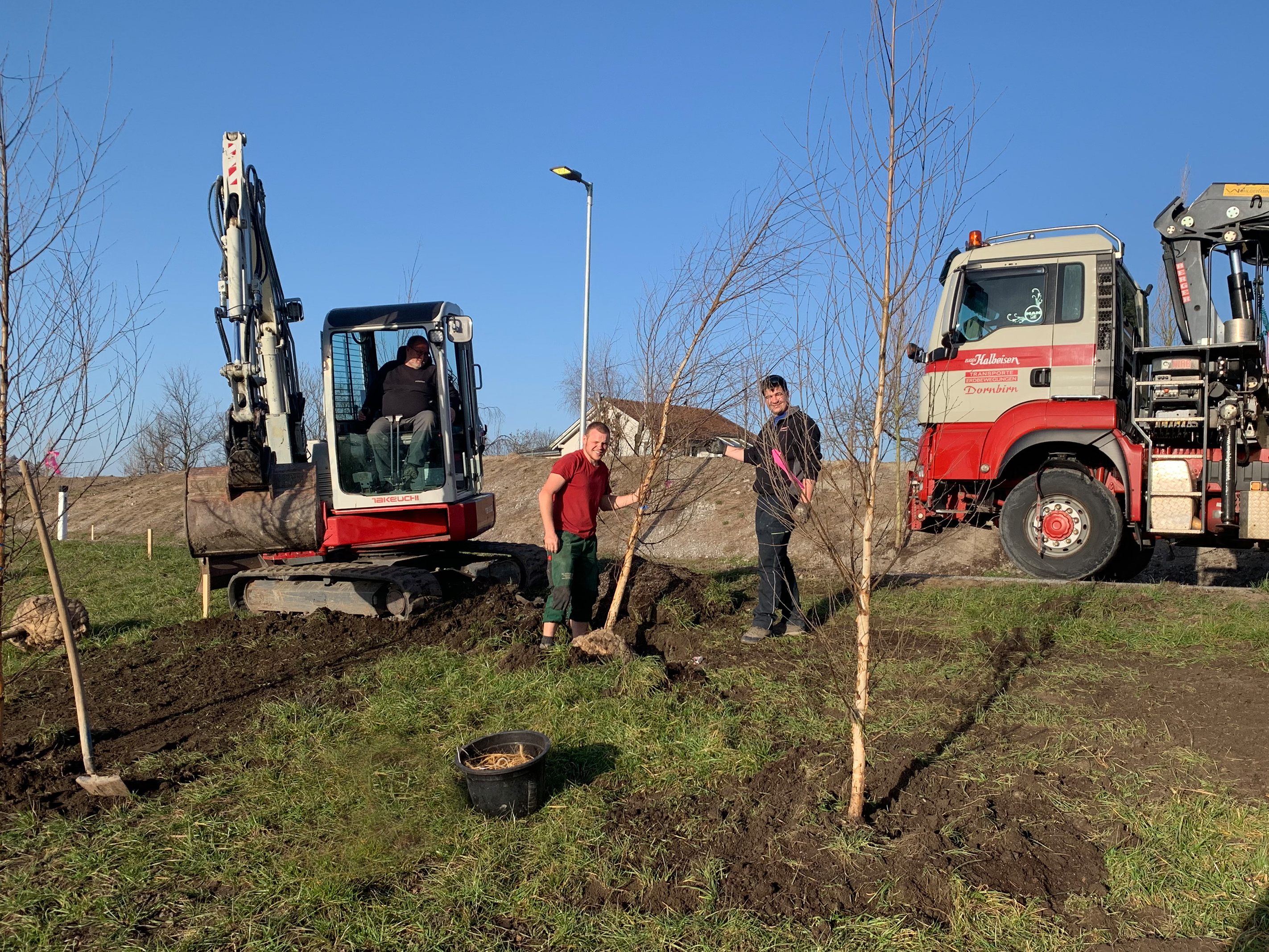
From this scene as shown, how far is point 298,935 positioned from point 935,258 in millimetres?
3450

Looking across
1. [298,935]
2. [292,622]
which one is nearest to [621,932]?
[298,935]

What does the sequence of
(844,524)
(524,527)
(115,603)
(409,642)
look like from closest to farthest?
1. (409,642)
2. (115,603)
3. (844,524)
4. (524,527)

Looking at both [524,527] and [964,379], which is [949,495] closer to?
[964,379]

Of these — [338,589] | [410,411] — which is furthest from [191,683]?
[410,411]

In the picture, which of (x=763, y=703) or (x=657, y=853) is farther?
(x=763, y=703)

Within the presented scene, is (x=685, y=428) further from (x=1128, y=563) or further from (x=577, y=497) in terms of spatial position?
(x=1128, y=563)

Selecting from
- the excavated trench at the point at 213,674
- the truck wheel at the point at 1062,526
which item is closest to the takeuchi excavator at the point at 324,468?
the excavated trench at the point at 213,674

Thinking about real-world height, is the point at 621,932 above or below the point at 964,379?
below

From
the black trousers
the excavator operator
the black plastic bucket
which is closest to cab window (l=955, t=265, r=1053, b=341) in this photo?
the black trousers

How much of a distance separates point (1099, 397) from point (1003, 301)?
1.28 meters

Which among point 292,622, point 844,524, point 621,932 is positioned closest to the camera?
point 621,932

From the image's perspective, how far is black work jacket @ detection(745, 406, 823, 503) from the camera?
460 centimetres

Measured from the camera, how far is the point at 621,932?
295 centimetres

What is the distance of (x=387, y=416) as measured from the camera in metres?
8.11
